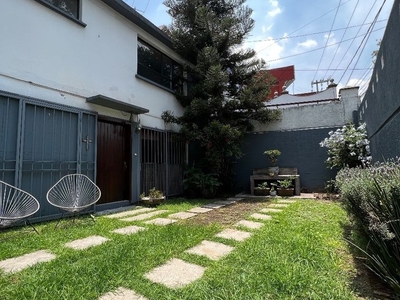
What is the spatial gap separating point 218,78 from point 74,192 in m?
4.60

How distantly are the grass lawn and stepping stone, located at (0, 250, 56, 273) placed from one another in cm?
10

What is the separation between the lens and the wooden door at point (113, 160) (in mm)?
5207

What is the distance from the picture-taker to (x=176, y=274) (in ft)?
6.78

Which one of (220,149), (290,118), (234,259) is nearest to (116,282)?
(234,259)

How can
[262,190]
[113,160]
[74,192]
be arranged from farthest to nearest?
[262,190] < [113,160] < [74,192]

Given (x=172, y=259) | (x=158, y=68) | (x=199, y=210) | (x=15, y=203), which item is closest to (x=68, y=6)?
(x=158, y=68)

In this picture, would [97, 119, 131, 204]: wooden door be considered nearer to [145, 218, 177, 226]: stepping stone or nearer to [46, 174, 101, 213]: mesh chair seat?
[46, 174, 101, 213]: mesh chair seat

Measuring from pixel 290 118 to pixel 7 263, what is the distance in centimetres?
786

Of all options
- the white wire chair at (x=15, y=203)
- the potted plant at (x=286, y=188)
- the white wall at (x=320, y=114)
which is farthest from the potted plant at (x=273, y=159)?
the white wire chair at (x=15, y=203)

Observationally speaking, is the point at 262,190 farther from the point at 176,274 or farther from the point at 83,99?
the point at 176,274

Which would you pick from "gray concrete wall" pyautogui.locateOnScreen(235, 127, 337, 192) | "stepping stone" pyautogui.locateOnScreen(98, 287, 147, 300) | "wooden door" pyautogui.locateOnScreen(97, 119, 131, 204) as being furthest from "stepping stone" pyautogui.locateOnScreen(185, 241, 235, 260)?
"gray concrete wall" pyautogui.locateOnScreen(235, 127, 337, 192)

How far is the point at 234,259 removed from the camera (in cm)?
235

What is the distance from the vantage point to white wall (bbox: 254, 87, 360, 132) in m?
7.26

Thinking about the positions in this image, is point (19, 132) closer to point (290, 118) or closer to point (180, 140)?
point (180, 140)
